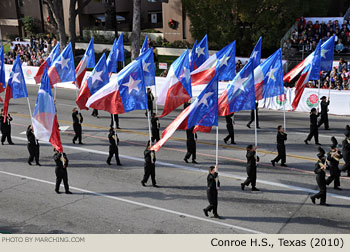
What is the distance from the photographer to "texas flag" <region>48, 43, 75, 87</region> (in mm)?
19609

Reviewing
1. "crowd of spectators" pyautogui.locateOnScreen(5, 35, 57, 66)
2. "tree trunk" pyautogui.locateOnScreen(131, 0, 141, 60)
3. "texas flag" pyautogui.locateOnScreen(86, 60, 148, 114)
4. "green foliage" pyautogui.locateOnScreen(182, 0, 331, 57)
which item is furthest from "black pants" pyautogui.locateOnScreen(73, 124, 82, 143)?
"crowd of spectators" pyautogui.locateOnScreen(5, 35, 57, 66)

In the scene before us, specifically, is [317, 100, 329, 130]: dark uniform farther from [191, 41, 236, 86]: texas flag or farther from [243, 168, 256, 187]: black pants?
[243, 168, 256, 187]: black pants

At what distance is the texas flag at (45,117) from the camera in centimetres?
1385

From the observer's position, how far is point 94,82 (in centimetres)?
1783

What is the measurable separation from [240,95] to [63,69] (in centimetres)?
871

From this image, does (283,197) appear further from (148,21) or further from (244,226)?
(148,21)

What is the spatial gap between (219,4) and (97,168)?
2054 cm

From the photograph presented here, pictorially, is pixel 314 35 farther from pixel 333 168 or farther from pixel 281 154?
pixel 333 168

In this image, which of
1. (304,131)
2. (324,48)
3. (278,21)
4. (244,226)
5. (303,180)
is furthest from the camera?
(278,21)

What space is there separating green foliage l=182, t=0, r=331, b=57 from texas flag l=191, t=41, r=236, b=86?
44.7ft

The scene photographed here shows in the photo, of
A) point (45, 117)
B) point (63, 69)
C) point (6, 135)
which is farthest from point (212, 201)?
point (63, 69)

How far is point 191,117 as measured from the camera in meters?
12.8

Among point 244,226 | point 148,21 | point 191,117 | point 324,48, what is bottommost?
point 244,226
